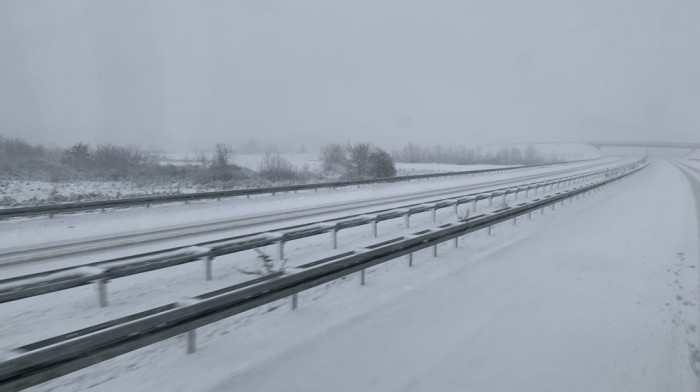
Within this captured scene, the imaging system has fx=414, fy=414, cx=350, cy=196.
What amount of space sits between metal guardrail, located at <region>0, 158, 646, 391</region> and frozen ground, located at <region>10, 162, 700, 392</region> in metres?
0.46

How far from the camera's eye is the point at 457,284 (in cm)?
673

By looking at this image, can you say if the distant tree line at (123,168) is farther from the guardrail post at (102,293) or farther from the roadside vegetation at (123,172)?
the guardrail post at (102,293)

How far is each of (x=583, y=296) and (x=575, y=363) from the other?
2.37m

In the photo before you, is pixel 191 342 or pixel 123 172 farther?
pixel 123 172

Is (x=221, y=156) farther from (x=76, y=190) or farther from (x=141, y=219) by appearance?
(x=141, y=219)

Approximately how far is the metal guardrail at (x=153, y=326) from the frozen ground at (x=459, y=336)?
464 millimetres

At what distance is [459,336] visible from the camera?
4785 mm

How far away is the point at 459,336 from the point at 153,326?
3.24 metres

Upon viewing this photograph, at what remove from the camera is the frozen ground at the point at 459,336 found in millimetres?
3857

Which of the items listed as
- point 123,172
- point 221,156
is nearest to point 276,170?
point 221,156

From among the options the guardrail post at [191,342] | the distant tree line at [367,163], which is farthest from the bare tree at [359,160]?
the guardrail post at [191,342]

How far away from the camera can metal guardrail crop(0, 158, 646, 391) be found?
2965mm

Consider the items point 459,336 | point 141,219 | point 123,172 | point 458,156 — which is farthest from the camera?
point 458,156

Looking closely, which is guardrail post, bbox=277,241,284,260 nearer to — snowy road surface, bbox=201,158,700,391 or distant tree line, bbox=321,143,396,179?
snowy road surface, bbox=201,158,700,391
